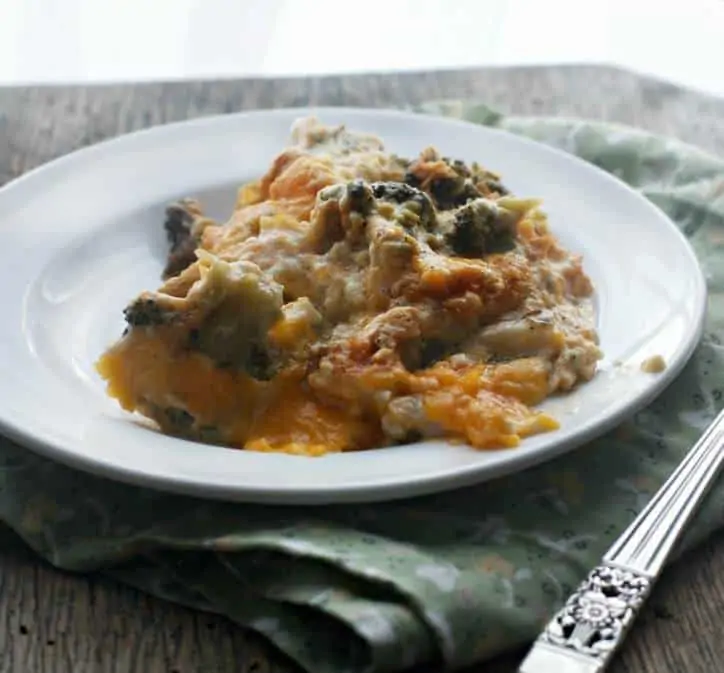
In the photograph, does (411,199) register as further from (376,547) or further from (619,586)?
(619,586)

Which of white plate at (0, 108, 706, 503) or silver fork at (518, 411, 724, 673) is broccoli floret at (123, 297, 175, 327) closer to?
white plate at (0, 108, 706, 503)

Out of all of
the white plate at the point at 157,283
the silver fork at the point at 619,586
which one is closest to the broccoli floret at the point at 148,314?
the white plate at the point at 157,283

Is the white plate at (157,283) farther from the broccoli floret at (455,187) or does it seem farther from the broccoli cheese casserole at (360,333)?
the broccoli floret at (455,187)

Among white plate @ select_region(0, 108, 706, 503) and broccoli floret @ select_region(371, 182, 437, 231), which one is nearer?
white plate @ select_region(0, 108, 706, 503)

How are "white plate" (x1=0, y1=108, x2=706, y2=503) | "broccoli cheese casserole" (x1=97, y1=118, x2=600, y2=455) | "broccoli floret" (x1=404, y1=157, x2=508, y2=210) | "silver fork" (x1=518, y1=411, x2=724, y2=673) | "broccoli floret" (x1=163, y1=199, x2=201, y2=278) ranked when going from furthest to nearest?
1. "broccoli floret" (x1=163, y1=199, x2=201, y2=278)
2. "broccoli floret" (x1=404, y1=157, x2=508, y2=210)
3. "broccoli cheese casserole" (x1=97, y1=118, x2=600, y2=455)
4. "white plate" (x1=0, y1=108, x2=706, y2=503)
5. "silver fork" (x1=518, y1=411, x2=724, y2=673)

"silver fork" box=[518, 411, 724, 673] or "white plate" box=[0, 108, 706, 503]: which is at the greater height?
"silver fork" box=[518, 411, 724, 673]

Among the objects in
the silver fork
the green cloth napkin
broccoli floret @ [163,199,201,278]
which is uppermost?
the silver fork

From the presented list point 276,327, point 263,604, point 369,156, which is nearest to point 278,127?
point 369,156

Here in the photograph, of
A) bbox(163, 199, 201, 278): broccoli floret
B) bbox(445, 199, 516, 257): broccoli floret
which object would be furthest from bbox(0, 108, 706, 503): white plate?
bbox(445, 199, 516, 257): broccoli floret
